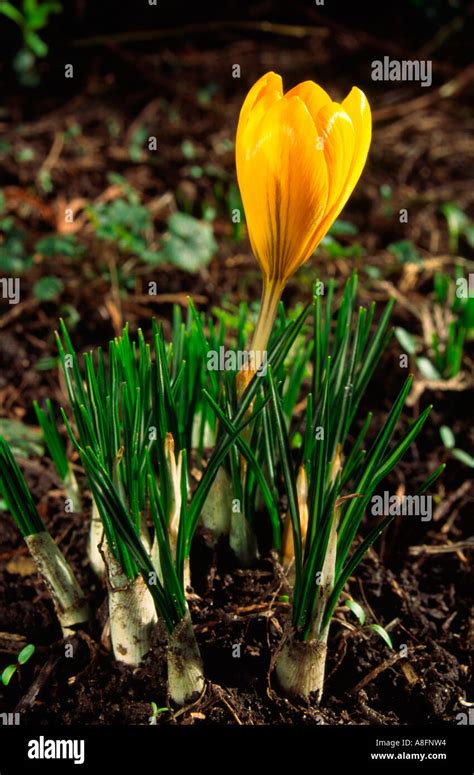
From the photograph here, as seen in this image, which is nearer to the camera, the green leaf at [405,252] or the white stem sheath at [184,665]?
the white stem sheath at [184,665]

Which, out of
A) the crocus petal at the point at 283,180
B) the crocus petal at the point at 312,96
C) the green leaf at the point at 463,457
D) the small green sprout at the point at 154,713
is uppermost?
the crocus petal at the point at 312,96

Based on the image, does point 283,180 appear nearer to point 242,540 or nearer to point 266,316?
point 266,316

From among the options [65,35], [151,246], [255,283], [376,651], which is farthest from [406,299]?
[65,35]

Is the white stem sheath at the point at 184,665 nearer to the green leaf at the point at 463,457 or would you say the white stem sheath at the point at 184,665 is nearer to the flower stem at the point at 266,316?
the flower stem at the point at 266,316

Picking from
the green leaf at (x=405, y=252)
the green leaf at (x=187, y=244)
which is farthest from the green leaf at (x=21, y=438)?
the green leaf at (x=405, y=252)

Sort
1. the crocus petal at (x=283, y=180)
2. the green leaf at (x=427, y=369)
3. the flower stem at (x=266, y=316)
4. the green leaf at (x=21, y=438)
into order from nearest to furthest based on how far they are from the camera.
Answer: the crocus petal at (x=283, y=180)
the flower stem at (x=266, y=316)
the green leaf at (x=21, y=438)
the green leaf at (x=427, y=369)

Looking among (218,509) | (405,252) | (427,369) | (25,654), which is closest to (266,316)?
(218,509)

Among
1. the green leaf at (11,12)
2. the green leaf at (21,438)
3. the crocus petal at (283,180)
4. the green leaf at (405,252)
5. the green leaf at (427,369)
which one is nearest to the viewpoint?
the crocus petal at (283,180)
